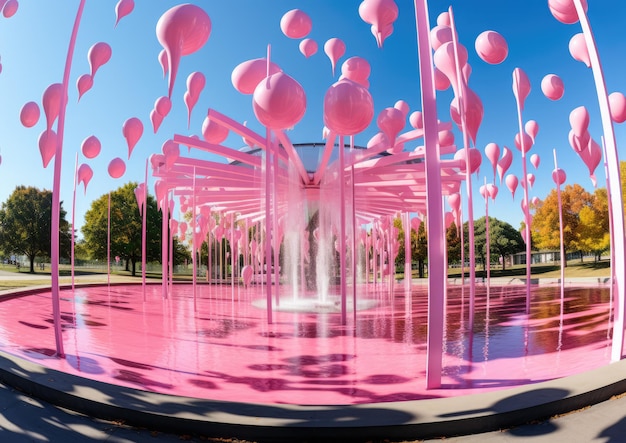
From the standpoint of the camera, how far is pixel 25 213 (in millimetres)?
49188

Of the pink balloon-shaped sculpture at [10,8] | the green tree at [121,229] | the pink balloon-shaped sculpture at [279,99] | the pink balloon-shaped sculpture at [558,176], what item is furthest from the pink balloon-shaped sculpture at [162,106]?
the green tree at [121,229]

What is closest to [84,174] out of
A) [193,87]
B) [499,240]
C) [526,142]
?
[193,87]

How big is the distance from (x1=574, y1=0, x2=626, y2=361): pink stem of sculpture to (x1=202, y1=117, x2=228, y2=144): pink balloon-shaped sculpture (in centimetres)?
834

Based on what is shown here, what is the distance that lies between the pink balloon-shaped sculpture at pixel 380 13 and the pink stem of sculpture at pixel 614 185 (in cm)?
300

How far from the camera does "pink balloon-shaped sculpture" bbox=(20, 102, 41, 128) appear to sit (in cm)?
911


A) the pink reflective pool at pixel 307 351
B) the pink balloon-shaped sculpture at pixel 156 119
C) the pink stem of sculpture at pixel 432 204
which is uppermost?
the pink balloon-shaped sculpture at pixel 156 119

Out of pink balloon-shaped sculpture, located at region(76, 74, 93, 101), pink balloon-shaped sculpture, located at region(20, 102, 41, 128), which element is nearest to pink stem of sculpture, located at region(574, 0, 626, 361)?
pink balloon-shaped sculpture, located at region(76, 74, 93, 101)

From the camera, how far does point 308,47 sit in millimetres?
10938

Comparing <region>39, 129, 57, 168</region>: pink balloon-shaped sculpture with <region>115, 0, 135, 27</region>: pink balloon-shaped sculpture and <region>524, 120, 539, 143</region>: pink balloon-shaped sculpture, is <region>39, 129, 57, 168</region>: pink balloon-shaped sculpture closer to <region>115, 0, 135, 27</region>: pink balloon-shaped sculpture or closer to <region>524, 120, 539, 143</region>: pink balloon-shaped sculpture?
<region>115, 0, 135, 27</region>: pink balloon-shaped sculpture

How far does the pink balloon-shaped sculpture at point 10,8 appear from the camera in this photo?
8.30 metres

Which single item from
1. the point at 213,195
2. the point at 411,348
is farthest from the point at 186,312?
the point at 411,348

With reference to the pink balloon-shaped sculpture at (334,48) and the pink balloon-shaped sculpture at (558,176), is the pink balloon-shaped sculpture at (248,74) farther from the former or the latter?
the pink balloon-shaped sculpture at (558,176)

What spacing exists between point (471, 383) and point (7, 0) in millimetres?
10498

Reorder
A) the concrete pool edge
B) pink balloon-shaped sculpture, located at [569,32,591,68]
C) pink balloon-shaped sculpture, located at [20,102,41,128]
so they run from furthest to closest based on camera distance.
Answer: pink balloon-shaped sculpture, located at [20,102,41,128], pink balloon-shaped sculpture, located at [569,32,591,68], the concrete pool edge
